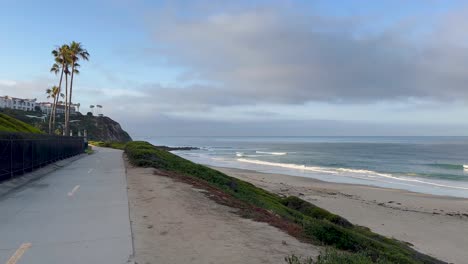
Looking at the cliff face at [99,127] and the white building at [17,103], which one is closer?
the cliff face at [99,127]

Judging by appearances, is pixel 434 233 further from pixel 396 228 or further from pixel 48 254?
pixel 48 254

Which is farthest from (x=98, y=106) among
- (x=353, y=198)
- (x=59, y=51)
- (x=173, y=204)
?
(x=173, y=204)

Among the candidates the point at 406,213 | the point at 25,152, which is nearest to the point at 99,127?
the point at 25,152

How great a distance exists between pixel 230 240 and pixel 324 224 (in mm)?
2945

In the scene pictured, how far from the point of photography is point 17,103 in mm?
164000

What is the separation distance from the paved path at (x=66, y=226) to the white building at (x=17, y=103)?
157m

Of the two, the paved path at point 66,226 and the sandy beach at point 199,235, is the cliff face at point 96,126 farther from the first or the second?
the sandy beach at point 199,235

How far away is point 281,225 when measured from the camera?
9578 mm

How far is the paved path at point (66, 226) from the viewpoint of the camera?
21.1ft

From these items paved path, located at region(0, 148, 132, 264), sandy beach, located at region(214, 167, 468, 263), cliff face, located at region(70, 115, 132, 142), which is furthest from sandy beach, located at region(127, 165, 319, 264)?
cliff face, located at region(70, 115, 132, 142)

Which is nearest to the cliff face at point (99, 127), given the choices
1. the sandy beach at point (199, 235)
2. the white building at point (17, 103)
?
the white building at point (17, 103)

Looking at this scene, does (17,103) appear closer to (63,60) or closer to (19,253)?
(63,60)

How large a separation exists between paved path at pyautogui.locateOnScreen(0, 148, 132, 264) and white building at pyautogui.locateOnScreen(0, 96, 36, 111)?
15694 cm

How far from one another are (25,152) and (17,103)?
164720 mm
